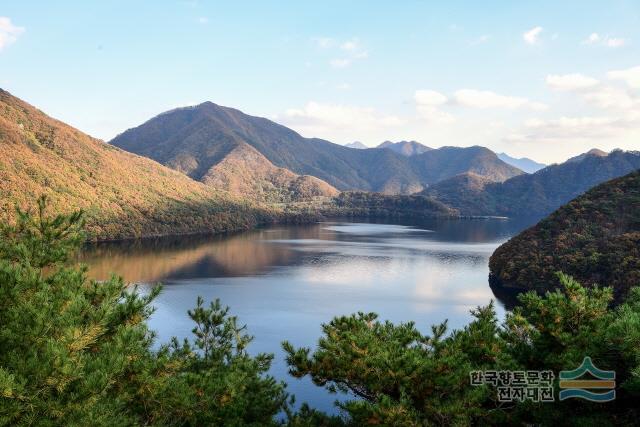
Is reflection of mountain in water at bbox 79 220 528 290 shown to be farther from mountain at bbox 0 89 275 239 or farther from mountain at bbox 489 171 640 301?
mountain at bbox 489 171 640 301

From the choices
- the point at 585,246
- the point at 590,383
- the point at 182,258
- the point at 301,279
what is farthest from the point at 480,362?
the point at 182,258

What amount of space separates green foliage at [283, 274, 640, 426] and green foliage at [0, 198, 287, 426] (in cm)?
241

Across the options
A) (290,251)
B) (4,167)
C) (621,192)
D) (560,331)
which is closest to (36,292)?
(560,331)

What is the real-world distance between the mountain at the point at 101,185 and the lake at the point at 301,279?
17.0 meters

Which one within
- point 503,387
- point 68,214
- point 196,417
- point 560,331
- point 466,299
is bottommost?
point 466,299

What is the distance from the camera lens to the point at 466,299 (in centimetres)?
5609

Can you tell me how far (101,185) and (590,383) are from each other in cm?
14201

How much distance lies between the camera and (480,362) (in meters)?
12.3

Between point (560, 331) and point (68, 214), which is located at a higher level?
point (68, 214)

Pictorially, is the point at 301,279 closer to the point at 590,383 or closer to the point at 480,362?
the point at 480,362

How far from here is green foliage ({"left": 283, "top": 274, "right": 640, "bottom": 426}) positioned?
31.9 ft

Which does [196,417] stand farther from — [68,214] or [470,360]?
[470,360]

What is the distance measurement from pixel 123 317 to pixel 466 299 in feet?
169

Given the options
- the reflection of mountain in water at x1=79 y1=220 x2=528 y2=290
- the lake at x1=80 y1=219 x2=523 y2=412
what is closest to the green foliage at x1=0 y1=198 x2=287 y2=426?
the lake at x1=80 y1=219 x2=523 y2=412
